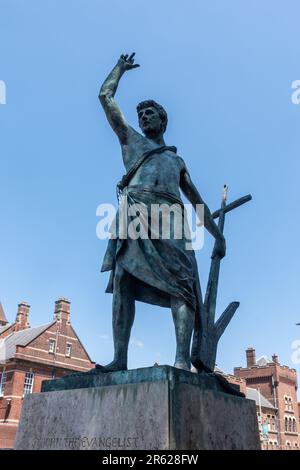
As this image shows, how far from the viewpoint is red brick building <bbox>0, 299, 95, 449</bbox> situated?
36.0m

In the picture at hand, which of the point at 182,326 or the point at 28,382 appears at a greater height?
the point at 28,382

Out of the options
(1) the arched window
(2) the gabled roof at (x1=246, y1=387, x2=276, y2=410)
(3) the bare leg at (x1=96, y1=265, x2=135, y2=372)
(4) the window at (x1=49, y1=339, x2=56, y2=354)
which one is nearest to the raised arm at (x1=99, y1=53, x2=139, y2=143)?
(3) the bare leg at (x1=96, y1=265, x2=135, y2=372)

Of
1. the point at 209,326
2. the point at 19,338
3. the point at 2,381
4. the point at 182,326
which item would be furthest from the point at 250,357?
the point at 182,326

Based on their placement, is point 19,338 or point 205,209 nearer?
point 205,209

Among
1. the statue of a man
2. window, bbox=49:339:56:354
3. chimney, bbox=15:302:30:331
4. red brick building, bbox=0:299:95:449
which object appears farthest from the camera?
chimney, bbox=15:302:30:331

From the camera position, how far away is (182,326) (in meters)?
3.84

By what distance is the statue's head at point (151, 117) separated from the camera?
4766mm

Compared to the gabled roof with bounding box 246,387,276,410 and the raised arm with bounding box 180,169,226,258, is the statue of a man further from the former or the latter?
the gabled roof with bounding box 246,387,276,410

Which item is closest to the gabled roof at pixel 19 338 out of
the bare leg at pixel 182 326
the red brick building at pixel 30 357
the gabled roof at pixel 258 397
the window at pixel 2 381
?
the red brick building at pixel 30 357

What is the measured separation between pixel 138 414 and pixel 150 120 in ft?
9.39

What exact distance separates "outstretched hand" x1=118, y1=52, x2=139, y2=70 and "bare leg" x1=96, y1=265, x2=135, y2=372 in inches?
85.5

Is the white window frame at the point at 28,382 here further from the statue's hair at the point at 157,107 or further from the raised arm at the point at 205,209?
the statue's hair at the point at 157,107

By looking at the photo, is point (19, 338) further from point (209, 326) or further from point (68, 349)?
point (209, 326)
